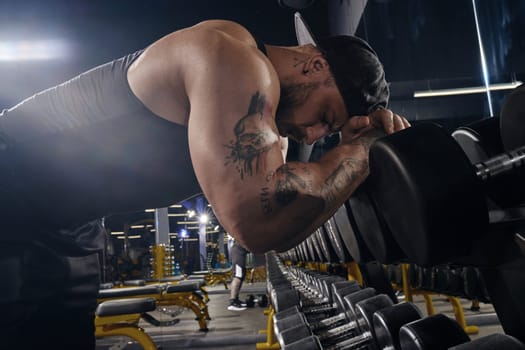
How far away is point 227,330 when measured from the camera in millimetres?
4562

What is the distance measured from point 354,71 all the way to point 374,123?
0.50 ft

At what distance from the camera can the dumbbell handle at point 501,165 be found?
56 cm

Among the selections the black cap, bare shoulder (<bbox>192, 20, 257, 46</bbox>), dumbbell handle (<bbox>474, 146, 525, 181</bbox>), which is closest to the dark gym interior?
dumbbell handle (<bbox>474, 146, 525, 181</bbox>)

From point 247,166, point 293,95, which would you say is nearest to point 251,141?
point 247,166

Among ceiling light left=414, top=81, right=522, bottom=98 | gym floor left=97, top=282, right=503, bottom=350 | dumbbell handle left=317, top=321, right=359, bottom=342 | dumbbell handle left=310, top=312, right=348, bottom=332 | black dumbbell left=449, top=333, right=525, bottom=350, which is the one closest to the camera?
black dumbbell left=449, top=333, right=525, bottom=350

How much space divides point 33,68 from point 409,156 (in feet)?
18.7

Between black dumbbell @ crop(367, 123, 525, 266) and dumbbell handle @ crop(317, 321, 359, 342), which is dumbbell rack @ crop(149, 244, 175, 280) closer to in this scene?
dumbbell handle @ crop(317, 321, 359, 342)

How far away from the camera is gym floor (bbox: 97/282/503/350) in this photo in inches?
140

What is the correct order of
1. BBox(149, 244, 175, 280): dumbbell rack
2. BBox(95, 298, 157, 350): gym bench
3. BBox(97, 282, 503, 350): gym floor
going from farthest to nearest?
BBox(149, 244, 175, 280): dumbbell rack → BBox(97, 282, 503, 350): gym floor → BBox(95, 298, 157, 350): gym bench

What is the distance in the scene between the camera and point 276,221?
2.45 feet

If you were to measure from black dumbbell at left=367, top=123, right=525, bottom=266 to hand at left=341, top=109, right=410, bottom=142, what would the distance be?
0.34 meters

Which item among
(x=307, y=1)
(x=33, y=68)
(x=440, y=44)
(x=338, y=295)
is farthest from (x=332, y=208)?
(x=33, y=68)

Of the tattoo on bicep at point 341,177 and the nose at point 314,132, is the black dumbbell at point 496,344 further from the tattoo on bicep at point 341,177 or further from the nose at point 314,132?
the nose at point 314,132

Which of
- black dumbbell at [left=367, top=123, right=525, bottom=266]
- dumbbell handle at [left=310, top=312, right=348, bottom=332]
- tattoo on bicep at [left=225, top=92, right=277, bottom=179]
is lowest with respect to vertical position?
dumbbell handle at [left=310, top=312, right=348, bottom=332]
